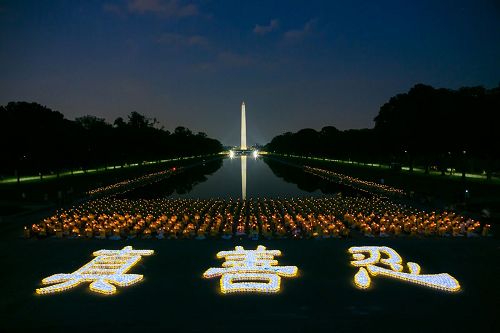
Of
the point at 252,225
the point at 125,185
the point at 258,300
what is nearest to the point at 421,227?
the point at 252,225

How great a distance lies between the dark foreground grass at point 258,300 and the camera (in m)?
14.9

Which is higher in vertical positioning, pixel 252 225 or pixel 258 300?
pixel 252 225

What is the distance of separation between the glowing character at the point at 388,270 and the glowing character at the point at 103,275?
36.3 feet

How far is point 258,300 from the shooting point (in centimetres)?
1728

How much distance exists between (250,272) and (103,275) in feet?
24.1

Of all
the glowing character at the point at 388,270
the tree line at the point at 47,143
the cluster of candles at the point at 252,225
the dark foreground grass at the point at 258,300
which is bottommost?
the dark foreground grass at the point at 258,300

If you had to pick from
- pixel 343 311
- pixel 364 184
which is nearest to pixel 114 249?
pixel 343 311

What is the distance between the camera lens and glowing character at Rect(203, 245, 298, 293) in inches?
722

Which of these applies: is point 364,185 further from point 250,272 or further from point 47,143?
point 47,143

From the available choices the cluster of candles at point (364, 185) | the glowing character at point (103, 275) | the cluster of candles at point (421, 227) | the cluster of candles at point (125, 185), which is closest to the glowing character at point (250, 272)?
the glowing character at point (103, 275)

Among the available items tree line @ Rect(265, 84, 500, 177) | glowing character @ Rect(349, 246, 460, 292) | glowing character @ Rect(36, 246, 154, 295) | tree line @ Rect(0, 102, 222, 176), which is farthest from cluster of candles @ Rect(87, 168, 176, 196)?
tree line @ Rect(265, 84, 500, 177)

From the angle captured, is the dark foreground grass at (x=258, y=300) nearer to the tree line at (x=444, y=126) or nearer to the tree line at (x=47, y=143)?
the tree line at (x=444, y=126)

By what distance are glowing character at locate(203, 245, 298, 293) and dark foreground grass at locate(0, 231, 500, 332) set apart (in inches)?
19.5

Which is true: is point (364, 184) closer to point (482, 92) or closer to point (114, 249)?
point (482, 92)
